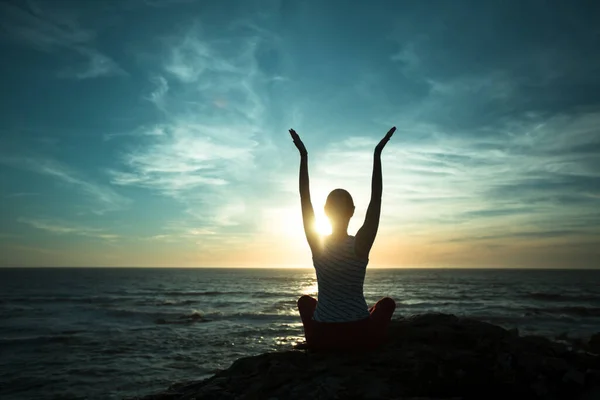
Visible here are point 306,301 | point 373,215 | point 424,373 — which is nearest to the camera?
point 373,215

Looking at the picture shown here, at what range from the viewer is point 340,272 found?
11.9ft

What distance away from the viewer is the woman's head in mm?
3596

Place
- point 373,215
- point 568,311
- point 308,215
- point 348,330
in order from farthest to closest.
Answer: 1. point 568,311
2. point 348,330
3. point 308,215
4. point 373,215

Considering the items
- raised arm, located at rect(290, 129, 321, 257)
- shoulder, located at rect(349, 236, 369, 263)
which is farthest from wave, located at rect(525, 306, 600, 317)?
raised arm, located at rect(290, 129, 321, 257)

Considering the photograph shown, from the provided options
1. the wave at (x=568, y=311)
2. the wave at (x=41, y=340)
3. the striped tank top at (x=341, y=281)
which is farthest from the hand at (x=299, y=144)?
the wave at (x=568, y=311)

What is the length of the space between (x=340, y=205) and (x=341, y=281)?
0.74 metres

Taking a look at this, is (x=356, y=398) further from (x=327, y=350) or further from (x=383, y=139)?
(x=383, y=139)

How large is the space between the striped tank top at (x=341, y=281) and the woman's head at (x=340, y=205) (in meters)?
0.21

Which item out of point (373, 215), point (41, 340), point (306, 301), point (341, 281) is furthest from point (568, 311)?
point (41, 340)

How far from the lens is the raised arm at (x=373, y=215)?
320 cm

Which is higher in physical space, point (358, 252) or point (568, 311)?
point (358, 252)

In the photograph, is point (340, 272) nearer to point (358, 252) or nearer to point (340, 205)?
point (358, 252)

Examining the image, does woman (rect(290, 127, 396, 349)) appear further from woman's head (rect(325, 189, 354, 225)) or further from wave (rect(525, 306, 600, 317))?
wave (rect(525, 306, 600, 317))

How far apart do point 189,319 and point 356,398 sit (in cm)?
2037
